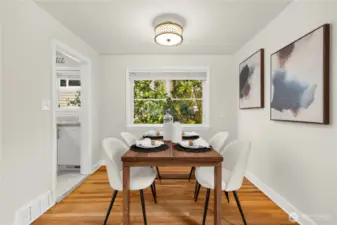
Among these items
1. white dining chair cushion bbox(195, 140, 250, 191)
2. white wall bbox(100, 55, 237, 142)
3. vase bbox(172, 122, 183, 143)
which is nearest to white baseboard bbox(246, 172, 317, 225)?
white dining chair cushion bbox(195, 140, 250, 191)

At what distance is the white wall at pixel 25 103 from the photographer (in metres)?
1.69

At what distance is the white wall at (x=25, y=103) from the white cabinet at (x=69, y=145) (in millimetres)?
1195

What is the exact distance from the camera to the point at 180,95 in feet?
13.5

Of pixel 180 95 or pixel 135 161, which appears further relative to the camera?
pixel 180 95

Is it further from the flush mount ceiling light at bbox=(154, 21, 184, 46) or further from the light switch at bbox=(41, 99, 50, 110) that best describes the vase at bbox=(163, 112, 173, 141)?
the light switch at bbox=(41, 99, 50, 110)

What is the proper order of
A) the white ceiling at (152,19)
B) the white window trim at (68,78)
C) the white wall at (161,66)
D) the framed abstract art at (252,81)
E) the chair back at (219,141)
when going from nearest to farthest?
the white ceiling at (152,19), the chair back at (219,141), the framed abstract art at (252,81), the white wall at (161,66), the white window trim at (68,78)

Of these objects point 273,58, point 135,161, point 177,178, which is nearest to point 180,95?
point 177,178

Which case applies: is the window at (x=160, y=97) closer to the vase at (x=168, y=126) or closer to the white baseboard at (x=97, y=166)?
the white baseboard at (x=97, y=166)

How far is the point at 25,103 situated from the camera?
6.24 ft

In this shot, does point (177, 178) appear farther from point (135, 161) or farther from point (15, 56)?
point (15, 56)

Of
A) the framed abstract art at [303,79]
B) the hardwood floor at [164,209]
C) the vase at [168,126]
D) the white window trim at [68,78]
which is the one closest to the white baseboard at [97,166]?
the hardwood floor at [164,209]

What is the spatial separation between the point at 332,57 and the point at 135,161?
5.97 ft

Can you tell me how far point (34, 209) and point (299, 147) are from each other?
2.82 metres

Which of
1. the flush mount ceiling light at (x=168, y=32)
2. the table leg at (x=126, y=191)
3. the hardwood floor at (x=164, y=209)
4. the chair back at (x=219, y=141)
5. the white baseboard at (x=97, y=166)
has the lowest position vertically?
the hardwood floor at (x=164, y=209)
